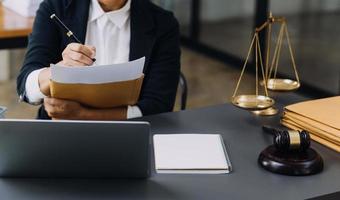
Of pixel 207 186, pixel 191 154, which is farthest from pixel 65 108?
pixel 207 186

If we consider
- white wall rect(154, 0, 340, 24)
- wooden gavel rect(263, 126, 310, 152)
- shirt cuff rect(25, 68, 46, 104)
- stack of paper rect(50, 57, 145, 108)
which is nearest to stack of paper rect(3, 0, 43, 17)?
shirt cuff rect(25, 68, 46, 104)

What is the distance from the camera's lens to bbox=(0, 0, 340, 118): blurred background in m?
4.14


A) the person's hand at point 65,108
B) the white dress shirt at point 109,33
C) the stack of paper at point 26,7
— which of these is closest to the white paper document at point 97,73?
the person's hand at point 65,108

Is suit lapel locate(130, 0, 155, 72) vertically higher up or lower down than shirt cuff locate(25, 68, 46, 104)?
higher up

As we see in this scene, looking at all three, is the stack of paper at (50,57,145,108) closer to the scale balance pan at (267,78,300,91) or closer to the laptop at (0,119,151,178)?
the laptop at (0,119,151,178)

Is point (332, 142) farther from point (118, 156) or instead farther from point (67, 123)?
point (67, 123)

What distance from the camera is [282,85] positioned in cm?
177

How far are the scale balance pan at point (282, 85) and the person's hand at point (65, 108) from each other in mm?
529

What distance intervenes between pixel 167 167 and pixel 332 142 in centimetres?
41

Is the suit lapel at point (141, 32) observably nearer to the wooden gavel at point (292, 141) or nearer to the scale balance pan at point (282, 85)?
the scale balance pan at point (282, 85)

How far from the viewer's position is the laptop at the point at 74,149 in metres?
1.21

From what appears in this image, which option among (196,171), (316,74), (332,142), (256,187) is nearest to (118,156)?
(196,171)

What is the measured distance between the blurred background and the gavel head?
8.15 feet

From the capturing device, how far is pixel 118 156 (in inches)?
48.8
